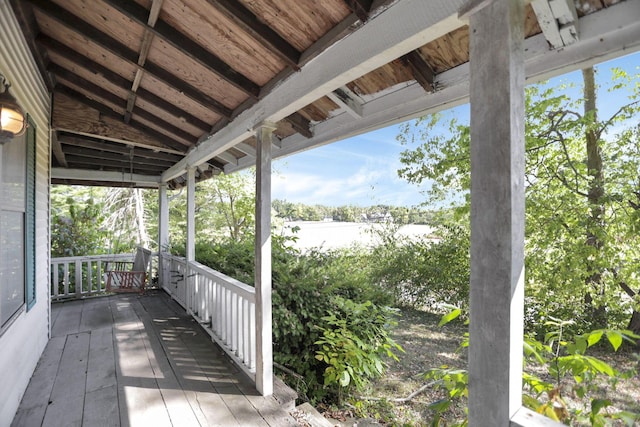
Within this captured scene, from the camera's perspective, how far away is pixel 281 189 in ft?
49.9

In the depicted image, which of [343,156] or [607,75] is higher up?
[343,156]

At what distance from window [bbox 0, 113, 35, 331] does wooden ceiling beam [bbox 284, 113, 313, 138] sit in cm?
215

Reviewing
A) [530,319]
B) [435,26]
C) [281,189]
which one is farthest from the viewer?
[281,189]

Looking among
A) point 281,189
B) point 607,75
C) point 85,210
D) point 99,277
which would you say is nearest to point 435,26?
point 607,75

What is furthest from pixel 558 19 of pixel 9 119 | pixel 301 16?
pixel 9 119

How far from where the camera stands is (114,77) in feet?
10.9

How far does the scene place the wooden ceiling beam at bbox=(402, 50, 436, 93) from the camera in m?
Answer: 1.79

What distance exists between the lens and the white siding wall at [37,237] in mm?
2318

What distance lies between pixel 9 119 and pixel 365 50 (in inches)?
87.1

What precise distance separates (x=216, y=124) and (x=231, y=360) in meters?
2.70

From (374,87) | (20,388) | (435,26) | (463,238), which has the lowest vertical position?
(20,388)

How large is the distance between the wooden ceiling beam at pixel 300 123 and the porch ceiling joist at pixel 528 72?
0.24 feet

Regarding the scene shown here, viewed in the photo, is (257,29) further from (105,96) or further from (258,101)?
(105,96)

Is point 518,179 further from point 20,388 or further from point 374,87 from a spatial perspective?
point 20,388
